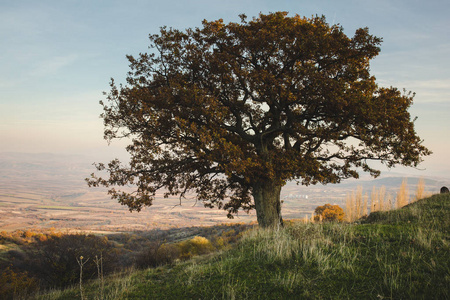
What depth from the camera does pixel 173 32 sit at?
13.2 m

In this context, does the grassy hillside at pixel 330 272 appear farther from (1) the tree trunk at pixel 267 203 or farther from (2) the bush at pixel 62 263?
(1) the tree trunk at pixel 267 203

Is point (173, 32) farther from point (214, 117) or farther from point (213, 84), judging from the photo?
point (214, 117)

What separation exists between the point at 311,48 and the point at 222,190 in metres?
9.00

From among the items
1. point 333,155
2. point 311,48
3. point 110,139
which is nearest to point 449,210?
point 333,155

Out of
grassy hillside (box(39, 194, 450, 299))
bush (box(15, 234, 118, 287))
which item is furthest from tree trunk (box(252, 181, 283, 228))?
bush (box(15, 234, 118, 287))

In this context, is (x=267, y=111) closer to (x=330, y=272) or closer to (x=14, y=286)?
(x=330, y=272)

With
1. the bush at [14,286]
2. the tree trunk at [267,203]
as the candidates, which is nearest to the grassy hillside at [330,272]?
the bush at [14,286]

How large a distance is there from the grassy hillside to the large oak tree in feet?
13.9

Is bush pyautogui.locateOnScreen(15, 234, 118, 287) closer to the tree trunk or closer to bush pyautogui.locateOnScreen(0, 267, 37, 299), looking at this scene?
bush pyautogui.locateOnScreen(0, 267, 37, 299)

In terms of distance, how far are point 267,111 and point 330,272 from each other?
33.0 ft

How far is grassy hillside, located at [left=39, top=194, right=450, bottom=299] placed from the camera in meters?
4.66

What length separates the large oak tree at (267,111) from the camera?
1122 cm

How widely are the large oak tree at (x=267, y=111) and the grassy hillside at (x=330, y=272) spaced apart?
4.24 metres

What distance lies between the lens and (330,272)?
5.45m
